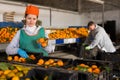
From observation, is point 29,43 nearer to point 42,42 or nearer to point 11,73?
point 42,42

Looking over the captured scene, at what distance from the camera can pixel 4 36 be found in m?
4.29

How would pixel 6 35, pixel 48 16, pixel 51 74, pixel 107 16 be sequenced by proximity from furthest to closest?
pixel 107 16, pixel 48 16, pixel 6 35, pixel 51 74

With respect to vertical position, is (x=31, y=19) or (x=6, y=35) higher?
(x=31, y=19)

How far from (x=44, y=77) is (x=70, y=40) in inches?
184

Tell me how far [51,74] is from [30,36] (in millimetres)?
1217

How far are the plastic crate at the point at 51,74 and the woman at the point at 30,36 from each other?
3.31 ft

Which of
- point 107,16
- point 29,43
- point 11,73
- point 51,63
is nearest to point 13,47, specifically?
point 29,43

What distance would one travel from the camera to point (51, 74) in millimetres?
1468

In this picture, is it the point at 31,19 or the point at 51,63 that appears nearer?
the point at 51,63

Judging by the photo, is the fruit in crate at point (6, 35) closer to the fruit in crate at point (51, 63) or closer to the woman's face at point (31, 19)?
the woman's face at point (31, 19)

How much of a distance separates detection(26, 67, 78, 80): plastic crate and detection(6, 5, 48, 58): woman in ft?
3.31

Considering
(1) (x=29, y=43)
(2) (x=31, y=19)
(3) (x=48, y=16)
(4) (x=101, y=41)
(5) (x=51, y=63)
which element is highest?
(3) (x=48, y=16)

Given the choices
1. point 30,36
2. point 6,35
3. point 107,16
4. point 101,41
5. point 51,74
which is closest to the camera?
point 51,74

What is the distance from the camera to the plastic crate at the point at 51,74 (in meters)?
1.42
